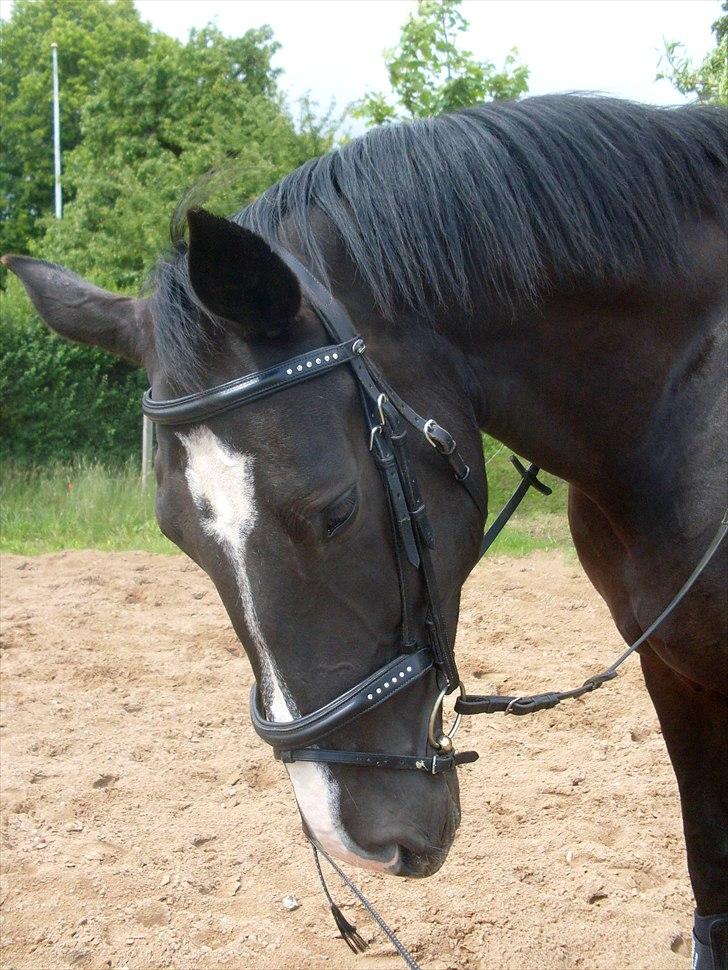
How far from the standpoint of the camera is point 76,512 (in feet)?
31.9

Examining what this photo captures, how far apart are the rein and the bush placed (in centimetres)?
1129

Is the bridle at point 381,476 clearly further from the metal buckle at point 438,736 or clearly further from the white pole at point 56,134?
the white pole at point 56,134

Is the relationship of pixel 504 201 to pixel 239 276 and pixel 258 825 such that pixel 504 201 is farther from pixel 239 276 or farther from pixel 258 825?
pixel 258 825

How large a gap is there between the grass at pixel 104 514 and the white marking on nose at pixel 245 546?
6.22m

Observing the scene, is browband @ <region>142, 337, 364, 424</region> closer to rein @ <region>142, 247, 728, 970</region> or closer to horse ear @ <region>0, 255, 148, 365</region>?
rein @ <region>142, 247, 728, 970</region>

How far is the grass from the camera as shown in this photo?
8.44 m

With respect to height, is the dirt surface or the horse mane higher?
the horse mane

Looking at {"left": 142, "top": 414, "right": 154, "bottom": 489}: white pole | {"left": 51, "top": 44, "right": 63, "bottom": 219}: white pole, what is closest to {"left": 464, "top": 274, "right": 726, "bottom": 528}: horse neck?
{"left": 142, "top": 414, "right": 154, "bottom": 489}: white pole

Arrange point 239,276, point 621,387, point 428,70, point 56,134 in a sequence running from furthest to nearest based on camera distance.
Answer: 1. point 56,134
2. point 428,70
3. point 621,387
4. point 239,276

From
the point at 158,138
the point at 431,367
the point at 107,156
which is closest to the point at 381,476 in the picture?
the point at 431,367

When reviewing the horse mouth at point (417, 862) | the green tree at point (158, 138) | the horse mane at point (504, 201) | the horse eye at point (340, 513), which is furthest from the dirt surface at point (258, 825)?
the green tree at point (158, 138)

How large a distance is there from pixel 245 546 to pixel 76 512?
8706 millimetres

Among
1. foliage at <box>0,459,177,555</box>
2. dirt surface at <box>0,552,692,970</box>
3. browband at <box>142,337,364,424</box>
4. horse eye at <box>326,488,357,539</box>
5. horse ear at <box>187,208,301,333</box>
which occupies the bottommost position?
foliage at <box>0,459,177,555</box>

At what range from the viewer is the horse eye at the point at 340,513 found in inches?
61.2
